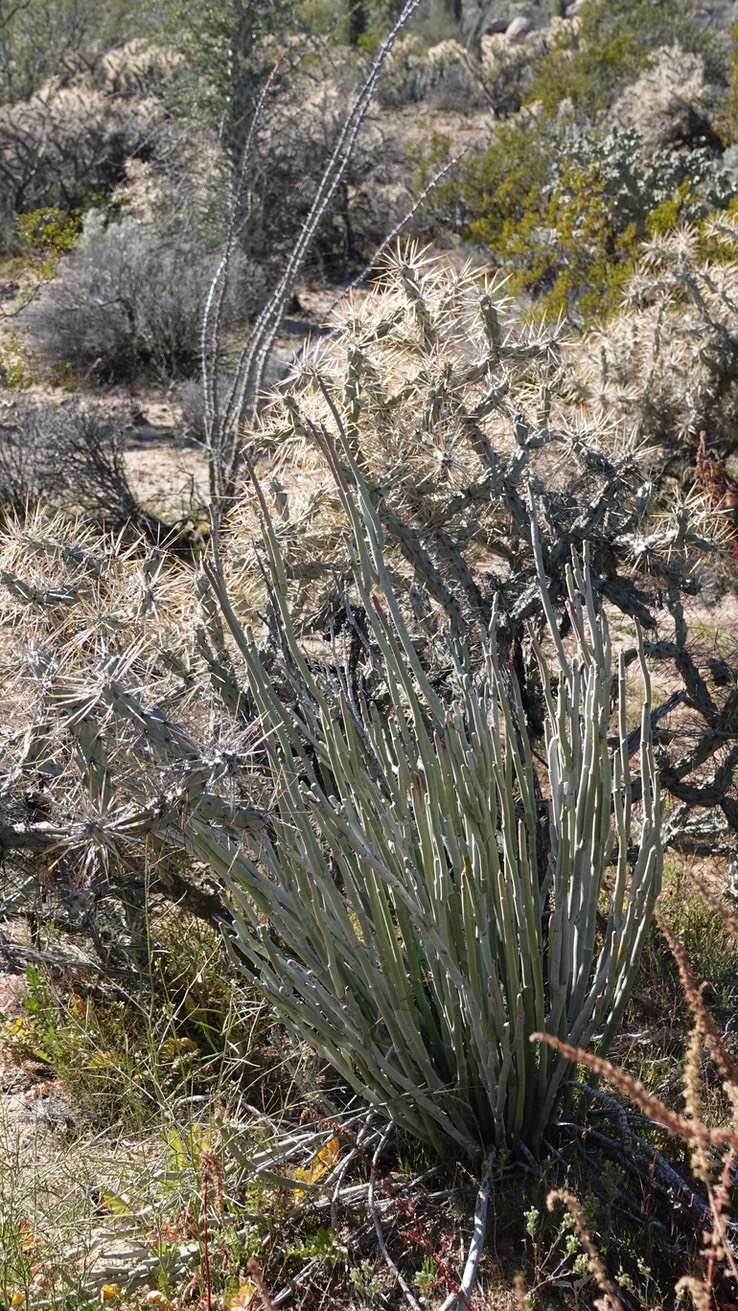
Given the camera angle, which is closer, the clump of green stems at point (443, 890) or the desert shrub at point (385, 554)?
the clump of green stems at point (443, 890)

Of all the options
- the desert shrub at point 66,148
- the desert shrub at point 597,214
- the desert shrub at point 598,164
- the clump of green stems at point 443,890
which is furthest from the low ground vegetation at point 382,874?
the desert shrub at point 66,148

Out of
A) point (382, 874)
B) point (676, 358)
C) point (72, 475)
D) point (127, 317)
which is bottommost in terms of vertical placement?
point (72, 475)

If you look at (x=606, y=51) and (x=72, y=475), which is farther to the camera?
(x=606, y=51)

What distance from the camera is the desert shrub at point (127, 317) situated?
9.89m

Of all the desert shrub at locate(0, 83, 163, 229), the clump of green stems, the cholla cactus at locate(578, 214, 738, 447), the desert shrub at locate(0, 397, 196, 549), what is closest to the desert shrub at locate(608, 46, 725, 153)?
the desert shrub at locate(0, 83, 163, 229)

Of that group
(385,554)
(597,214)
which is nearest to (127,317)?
(597,214)

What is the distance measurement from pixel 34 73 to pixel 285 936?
65.7 feet

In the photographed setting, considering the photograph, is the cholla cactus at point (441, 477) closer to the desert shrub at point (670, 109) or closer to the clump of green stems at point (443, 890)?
the clump of green stems at point (443, 890)

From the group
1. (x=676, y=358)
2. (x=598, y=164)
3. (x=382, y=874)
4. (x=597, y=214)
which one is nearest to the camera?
(x=382, y=874)

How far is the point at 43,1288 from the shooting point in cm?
214

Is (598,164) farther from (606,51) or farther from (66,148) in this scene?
(66,148)

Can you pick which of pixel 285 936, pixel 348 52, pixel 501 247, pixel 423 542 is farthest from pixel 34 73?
pixel 285 936

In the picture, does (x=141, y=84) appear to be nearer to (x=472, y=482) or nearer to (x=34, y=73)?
(x=34, y=73)

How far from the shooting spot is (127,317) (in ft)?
33.1
